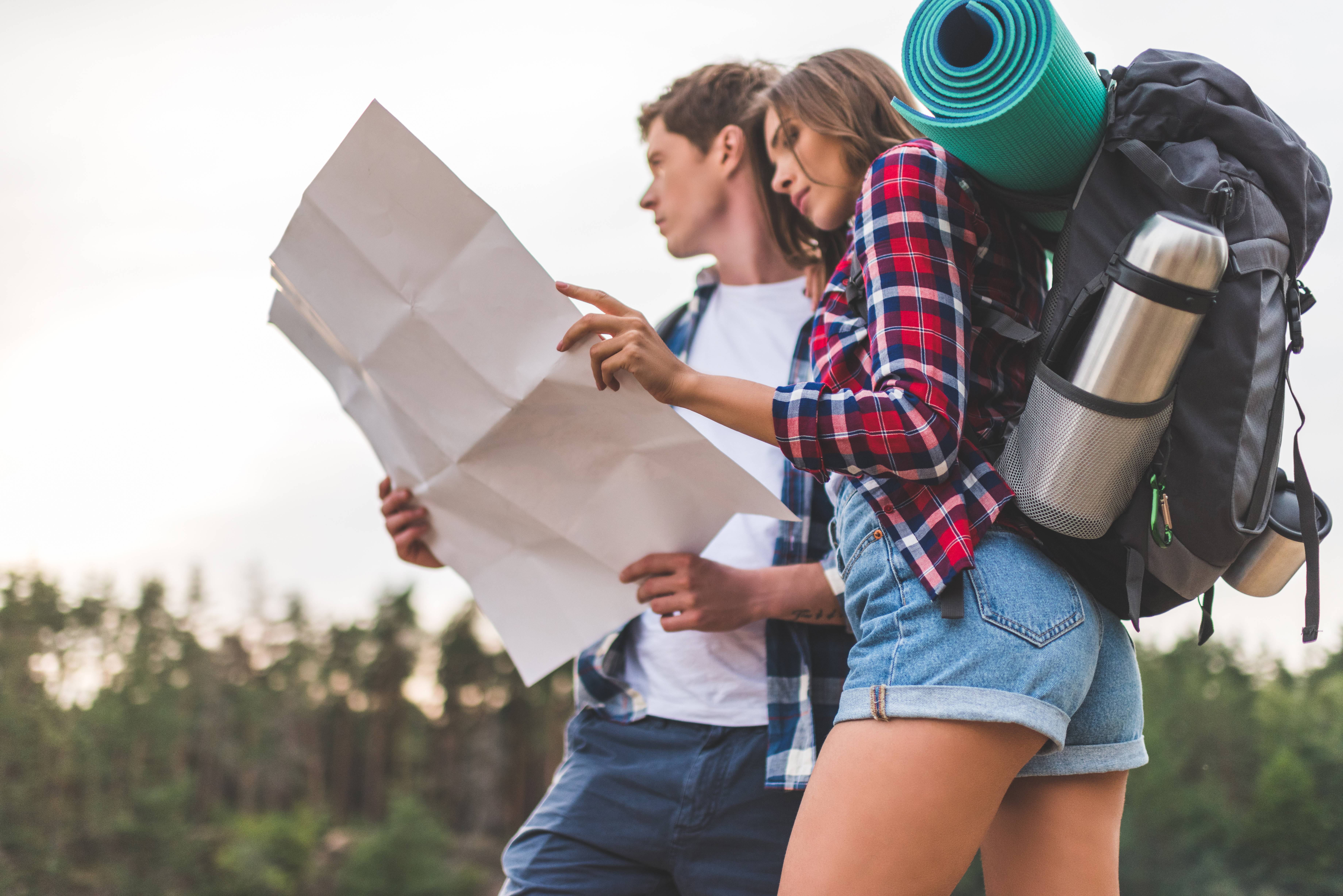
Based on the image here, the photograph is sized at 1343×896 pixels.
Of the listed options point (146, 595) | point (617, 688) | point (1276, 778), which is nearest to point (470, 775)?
point (146, 595)

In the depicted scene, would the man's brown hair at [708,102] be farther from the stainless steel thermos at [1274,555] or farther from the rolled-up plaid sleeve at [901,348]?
the stainless steel thermos at [1274,555]

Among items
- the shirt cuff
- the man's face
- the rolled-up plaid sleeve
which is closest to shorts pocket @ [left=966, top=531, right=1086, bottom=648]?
the rolled-up plaid sleeve

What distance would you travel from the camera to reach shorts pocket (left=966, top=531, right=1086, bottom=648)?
1081 millimetres

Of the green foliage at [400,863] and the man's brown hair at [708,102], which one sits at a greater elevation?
the man's brown hair at [708,102]

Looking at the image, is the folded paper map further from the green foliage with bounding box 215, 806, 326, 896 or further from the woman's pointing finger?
the green foliage with bounding box 215, 806, 326, 896

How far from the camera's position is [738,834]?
1.68 metres

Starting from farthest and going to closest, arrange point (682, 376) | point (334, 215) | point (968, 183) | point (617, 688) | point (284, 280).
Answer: point (617, 688) < point (284, 280) < point (334, 215) < point (682, 376) < point (968, 183)

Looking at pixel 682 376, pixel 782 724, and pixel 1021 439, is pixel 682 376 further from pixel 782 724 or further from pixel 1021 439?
pixel 782 724

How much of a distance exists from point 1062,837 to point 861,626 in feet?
1.27

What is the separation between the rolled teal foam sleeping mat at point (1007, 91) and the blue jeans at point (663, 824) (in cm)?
108

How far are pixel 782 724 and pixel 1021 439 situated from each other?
769mm

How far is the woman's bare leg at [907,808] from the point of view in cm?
104

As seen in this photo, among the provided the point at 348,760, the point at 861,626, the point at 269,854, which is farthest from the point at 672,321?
the point at 348,760

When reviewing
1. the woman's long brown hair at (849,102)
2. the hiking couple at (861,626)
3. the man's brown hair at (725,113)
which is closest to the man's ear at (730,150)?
the man's brown hair at (725,113)
